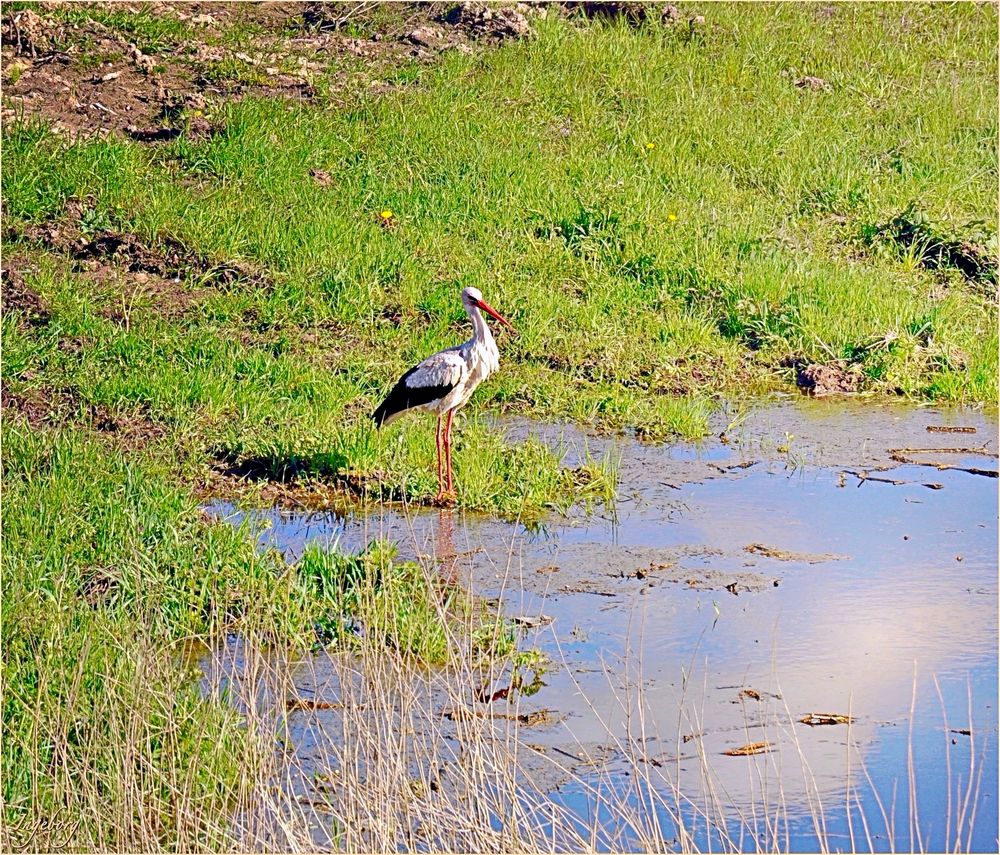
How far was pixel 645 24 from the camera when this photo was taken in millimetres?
14359

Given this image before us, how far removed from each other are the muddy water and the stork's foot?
0.22 metres

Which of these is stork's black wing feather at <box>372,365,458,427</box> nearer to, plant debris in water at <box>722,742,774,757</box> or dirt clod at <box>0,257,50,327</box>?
dirt clod at <box>0,257,50,327</box>

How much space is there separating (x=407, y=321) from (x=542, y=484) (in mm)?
2581

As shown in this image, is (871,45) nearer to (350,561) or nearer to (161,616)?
(350,561)

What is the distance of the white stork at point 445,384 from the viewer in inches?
320

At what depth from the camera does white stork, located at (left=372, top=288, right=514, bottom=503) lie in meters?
8.14

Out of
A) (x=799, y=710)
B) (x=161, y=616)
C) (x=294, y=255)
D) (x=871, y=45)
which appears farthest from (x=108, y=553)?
(x=871, y=45)

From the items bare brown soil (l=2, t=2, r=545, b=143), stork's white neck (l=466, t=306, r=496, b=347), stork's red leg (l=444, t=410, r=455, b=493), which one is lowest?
stork's red leg (l=444, t=410, r=455, b=493)

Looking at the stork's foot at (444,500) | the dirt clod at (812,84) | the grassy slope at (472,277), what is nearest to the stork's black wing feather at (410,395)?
the grassy slope at (472,277)

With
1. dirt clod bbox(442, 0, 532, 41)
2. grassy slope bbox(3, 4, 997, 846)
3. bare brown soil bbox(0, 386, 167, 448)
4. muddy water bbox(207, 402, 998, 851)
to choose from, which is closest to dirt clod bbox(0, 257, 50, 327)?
grassy slope bbox(3, 4, 997, 846)

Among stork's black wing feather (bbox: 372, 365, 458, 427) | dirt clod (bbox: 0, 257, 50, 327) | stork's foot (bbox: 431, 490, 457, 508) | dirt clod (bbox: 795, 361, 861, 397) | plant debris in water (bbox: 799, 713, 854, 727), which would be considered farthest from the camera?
dirt clod (bbox: 795, 361, 861, 397)

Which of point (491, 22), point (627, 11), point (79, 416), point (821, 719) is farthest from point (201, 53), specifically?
point (821, 719)

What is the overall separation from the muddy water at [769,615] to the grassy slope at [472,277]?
22.6 inches

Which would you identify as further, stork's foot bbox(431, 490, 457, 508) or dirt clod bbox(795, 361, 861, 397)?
dirt clod bbox(795, 361, 861, 397)
